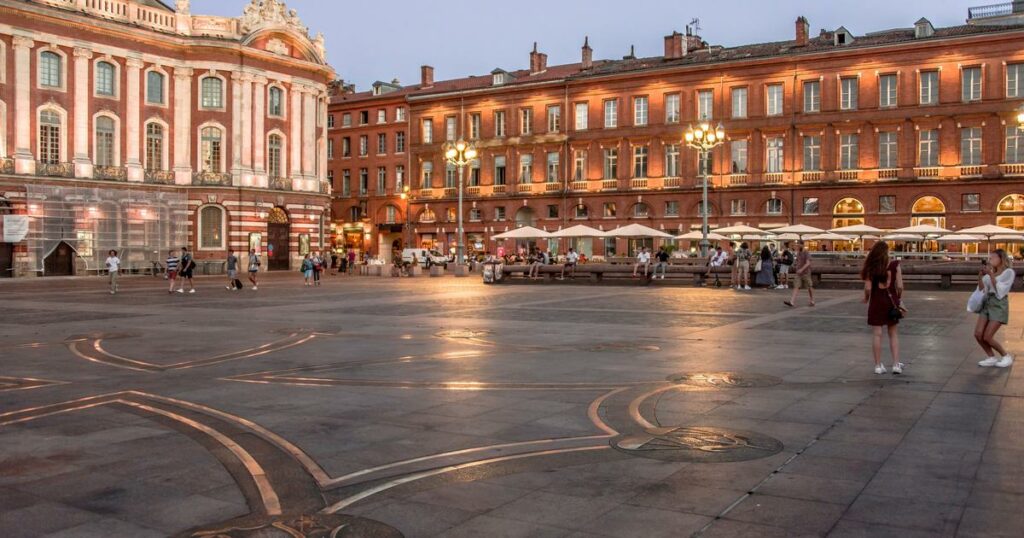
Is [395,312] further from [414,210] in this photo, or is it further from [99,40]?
[414,210]

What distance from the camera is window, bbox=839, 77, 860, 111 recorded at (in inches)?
2186

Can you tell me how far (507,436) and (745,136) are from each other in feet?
180

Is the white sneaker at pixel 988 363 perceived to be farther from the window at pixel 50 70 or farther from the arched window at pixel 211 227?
the arched window at pixel 211 227

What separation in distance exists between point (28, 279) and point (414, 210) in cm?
3412

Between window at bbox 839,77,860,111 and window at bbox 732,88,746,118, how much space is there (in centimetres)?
615

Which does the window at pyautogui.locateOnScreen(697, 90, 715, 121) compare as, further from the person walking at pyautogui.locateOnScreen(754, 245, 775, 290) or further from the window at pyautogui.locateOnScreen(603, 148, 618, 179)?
the person walking at pyautogui.locateOnScreen(754, 245, 775, 290)

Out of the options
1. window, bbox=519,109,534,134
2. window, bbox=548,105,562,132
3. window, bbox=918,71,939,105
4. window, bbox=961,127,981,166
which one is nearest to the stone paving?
window, bbox=961,127,981,166

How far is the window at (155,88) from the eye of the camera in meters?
50.7

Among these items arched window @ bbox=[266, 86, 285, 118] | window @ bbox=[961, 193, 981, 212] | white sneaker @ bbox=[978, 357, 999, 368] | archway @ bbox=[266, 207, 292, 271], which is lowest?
white sneaker @ bbox=[978, 357, 999, 368]

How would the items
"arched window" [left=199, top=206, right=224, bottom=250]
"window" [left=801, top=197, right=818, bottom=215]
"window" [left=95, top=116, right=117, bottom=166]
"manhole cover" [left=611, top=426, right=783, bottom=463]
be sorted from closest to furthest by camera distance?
"manhole cover" [left=611, top=426, right=783, bottom=463], "window" [left=95, top=116, right=117, bottom=166], "arched window" [left=199, top=206, right=224, bottom=250], "window" [left=801, top=197, right=818, bottom=215]

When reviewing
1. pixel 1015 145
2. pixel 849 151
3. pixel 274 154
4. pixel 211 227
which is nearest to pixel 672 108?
pixel 849 151

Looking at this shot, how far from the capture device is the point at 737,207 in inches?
2317

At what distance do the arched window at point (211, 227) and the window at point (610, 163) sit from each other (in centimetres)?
2673

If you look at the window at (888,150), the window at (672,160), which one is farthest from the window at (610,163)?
the window at (888,150)
